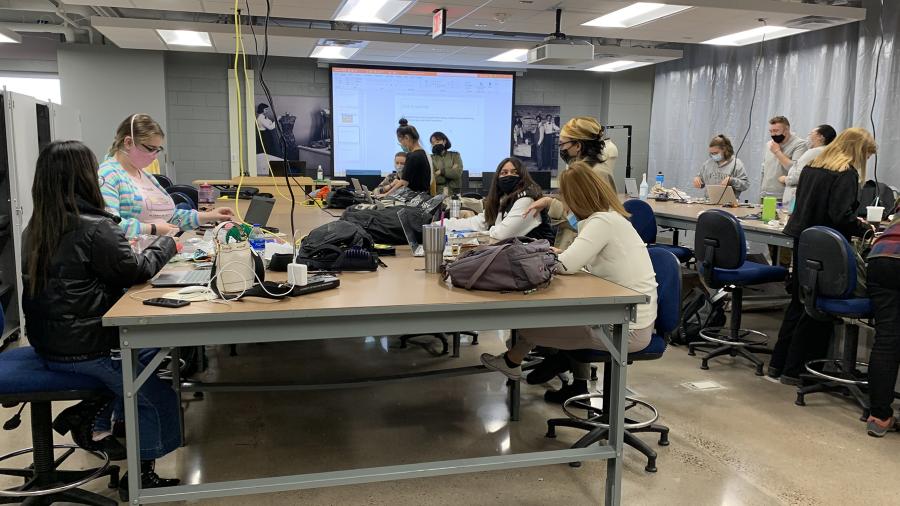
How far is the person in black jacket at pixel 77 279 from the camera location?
7.10 ft

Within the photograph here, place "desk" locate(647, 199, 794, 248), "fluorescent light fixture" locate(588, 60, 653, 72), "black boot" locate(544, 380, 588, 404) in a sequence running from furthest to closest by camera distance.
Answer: "fluorescent light fixture" locate(588, 60, 653, 72), "desk" locate(647, 199, 794, 248), "black boot" locate(544, 380, 588, 404)

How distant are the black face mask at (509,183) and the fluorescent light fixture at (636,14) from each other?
3223 millimetres

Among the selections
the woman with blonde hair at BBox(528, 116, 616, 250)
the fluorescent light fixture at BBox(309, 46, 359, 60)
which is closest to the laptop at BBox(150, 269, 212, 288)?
the woman with blonde hair at BBox(528, 116, 616, 250)

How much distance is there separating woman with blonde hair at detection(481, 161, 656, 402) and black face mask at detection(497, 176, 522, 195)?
32.2 inches

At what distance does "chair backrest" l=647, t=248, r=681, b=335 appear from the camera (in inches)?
111

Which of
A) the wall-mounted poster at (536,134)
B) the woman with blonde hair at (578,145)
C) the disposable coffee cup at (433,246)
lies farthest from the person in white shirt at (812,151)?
the wall-mounted poster at (536,134)

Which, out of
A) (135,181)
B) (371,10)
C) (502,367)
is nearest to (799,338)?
(502,367)

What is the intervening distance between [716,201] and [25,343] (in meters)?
5.63

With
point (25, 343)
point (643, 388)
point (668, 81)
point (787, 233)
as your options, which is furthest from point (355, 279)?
point (668, 81)

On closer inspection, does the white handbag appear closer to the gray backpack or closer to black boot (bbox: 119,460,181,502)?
the gray backpack

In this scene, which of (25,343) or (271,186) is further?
(271,186)

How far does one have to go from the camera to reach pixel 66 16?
323 inches

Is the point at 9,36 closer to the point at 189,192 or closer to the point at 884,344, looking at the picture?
the point at 189,192

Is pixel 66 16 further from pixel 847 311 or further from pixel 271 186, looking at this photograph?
pixel 847 311
